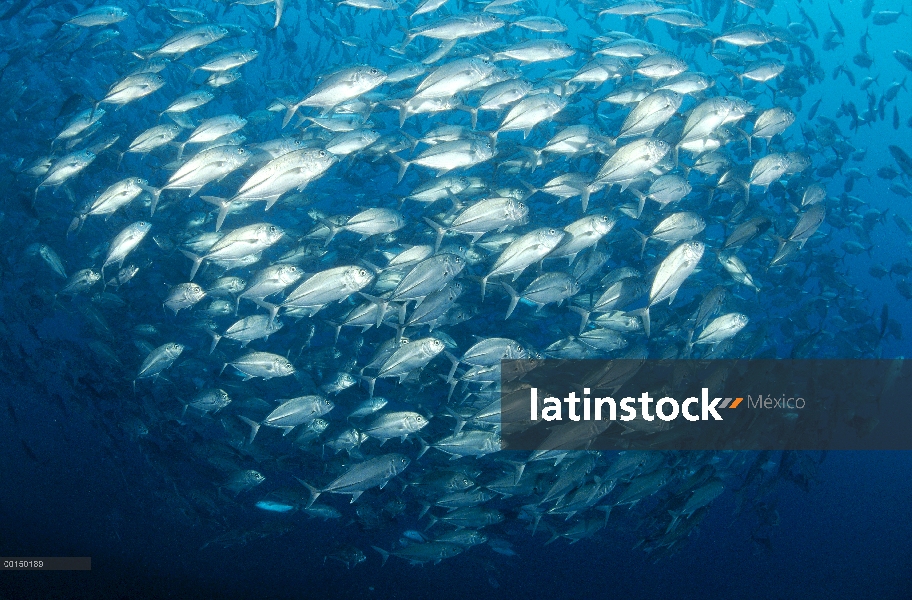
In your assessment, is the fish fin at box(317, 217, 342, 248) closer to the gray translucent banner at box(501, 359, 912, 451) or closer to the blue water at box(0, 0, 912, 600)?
the blue water at box(0, 0, 912, 600)

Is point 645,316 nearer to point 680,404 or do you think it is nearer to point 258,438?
point 680,404

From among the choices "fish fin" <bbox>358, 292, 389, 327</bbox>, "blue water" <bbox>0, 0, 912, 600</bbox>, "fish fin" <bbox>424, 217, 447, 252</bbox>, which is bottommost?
"blue water" <bbox>0, 0, 912, 600</bbox>

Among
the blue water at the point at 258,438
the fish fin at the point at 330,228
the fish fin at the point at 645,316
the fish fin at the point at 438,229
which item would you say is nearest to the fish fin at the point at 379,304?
the fish fin at the point at 438,229

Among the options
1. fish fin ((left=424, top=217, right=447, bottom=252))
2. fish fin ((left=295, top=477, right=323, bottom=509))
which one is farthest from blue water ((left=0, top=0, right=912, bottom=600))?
fish fin ((left=424, top=217, right=447, bottom=252))

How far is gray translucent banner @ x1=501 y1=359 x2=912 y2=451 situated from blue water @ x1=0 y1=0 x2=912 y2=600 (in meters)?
0.96

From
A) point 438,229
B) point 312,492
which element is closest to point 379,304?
point 438,229

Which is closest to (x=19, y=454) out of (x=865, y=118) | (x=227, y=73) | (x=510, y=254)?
(x=227, y=73)

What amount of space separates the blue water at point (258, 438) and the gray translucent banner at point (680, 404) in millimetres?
958

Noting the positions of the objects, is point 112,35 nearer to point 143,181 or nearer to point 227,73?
point 227,73

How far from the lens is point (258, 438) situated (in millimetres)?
7090

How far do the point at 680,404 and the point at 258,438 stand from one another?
18.6 feet

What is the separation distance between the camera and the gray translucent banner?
4988mm

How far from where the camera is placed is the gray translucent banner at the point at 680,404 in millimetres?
4988

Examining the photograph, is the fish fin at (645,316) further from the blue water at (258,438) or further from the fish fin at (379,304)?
the fish fin at (379,304)
